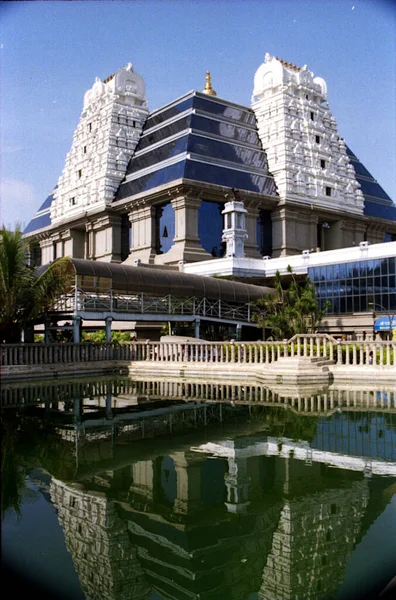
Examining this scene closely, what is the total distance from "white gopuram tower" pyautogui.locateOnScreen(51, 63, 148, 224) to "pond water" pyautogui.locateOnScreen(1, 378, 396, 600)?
41.3 metres

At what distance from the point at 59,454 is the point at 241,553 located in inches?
194

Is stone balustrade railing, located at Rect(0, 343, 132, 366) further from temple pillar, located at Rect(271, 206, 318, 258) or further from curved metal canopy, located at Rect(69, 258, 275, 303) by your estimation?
temple pillar, located at Rect(271, 206, 318, 258)

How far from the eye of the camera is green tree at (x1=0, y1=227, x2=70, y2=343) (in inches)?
831

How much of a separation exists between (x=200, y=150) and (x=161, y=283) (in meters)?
20.8

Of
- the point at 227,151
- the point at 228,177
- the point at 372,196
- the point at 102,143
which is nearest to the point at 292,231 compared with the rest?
the point at 228,177

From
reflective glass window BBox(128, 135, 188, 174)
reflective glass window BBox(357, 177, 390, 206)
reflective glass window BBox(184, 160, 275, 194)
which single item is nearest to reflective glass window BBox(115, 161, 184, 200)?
reflective glass window BBox(184, 160, 275, 194)

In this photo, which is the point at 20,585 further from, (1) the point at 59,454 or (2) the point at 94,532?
(1) the point at 59,454

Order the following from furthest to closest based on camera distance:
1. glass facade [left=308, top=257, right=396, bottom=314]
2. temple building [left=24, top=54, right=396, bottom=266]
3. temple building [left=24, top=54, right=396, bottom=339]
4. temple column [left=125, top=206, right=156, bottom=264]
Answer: temple column [left=125, top=206, right=156, bottom=264], temple building [left=24, top=54, right=396, bottom=266], temple building [left=24, top=54, right=396, bottom=339], glass facade [left=308, top=257, right=396, bottom=314]

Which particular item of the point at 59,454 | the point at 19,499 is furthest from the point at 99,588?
the point at 59,454

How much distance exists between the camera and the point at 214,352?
22922 millimetres

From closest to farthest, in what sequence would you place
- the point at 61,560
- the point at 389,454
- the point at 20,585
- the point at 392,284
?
the point at 20,585 < the point at 61,560 < the point at 389,454 < the point at 392,284

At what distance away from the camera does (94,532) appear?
6.15m

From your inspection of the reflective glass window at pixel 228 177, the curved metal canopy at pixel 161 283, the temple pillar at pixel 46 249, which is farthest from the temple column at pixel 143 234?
the curved metal canopy at pixel 161 283

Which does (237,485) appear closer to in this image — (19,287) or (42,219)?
(19,287)
